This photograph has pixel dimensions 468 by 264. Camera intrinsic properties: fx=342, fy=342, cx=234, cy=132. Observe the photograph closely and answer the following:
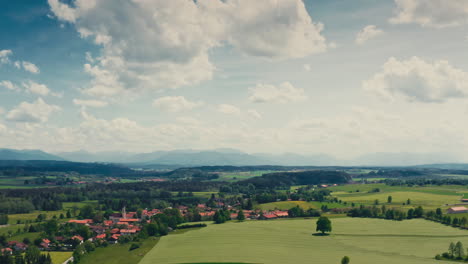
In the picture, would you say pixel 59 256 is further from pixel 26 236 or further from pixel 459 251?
pixel 459 251

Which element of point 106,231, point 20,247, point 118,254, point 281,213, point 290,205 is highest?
point 290,205

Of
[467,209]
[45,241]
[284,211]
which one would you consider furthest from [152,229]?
[467,209]

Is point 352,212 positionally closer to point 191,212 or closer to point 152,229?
point 191,212

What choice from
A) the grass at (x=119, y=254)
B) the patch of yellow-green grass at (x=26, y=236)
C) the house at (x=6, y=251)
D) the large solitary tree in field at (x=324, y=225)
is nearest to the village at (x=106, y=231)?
the house at (x=6, y=251)

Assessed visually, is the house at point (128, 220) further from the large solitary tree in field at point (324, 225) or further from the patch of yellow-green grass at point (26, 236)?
the large solitary tree in field at point (324, 225)

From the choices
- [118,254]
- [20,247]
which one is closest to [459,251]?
[118,254]

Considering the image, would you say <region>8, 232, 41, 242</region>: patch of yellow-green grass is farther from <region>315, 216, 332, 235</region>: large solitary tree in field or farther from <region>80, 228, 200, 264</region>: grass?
<region>315, 216, 332, 235</region>: large solitary tree in field
